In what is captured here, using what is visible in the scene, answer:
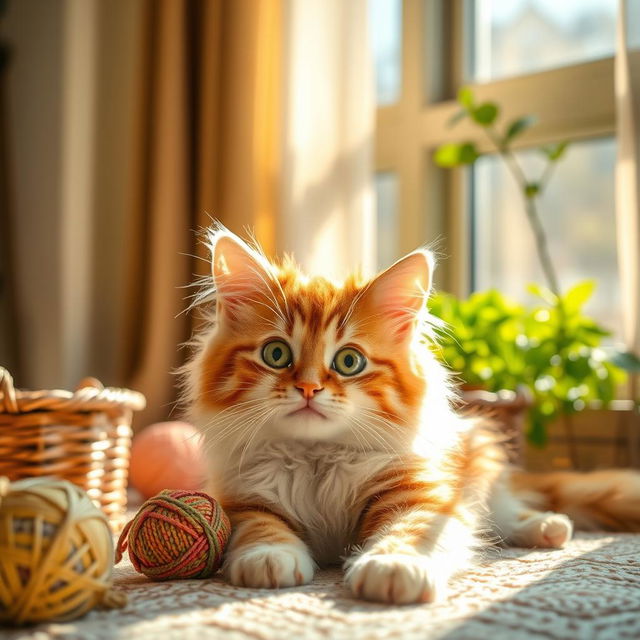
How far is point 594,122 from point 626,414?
850mm

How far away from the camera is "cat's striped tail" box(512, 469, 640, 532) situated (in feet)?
5.03

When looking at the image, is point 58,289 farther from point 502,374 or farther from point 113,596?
point 113,596

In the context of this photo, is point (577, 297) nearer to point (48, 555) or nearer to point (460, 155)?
point (460, 155)

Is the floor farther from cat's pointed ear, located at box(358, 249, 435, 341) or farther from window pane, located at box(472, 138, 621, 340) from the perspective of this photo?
window pane, located at box(472, 138, 621, 340)

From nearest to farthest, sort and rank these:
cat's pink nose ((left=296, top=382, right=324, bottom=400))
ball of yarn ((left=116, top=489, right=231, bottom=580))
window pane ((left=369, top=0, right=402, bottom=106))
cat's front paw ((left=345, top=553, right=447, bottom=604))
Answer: cat's front paw ((left=345, top=553, right=447, bottom=604)) → ball of yarn ((left=116, top=489, right=231, bottom=580)) → cat's pink nose ((left=296, top=382, right=324, bottom=400)) → window pane ((left=369, top=0, right=402, bottom=106))

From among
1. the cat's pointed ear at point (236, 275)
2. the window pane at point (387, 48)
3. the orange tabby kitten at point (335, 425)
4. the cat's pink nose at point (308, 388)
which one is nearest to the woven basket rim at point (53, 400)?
the orange tabby kitten at point (335, 425)

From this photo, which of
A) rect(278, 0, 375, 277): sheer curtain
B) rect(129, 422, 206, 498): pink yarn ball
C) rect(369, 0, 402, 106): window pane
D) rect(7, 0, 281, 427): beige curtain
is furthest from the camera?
rect(369, 0, 402, 106): window pane

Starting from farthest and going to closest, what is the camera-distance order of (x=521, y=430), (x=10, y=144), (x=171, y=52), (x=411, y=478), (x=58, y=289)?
(x=10, y=144) → (x=58, y=289) → (x=171, y=52) → (x=521, y=430) → (x=411, y=478)

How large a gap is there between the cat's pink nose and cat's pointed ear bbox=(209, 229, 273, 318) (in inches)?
7.9

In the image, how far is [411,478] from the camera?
1.22 m

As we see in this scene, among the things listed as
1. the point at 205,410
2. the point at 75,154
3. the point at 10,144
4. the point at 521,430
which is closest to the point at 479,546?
the point at 205,410

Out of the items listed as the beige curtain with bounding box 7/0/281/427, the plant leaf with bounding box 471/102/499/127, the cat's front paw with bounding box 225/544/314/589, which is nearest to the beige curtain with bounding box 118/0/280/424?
the beige curtain with bounding box 7/0/281/427

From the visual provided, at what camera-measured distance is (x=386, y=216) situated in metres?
2.75

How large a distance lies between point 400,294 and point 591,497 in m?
0.61
